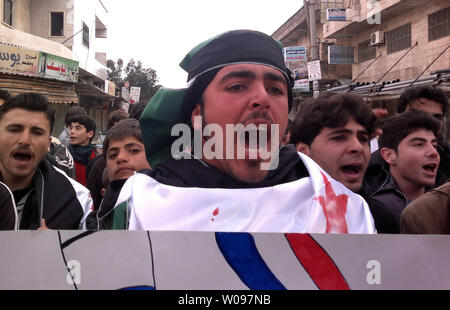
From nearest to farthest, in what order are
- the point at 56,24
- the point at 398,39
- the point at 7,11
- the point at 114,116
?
the point at 114,116 → the point at 56,24 → the point at 7,11 → the point at 398,39

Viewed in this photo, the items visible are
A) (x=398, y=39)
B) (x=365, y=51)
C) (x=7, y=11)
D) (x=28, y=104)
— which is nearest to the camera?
(x=28, y=104)

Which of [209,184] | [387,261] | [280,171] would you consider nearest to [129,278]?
[209,184]

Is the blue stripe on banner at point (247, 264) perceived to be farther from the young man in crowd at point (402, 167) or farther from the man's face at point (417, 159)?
the man's face at point (417, 159)

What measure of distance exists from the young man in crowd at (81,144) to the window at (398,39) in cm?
897

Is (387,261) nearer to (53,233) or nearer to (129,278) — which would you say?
(129,278)

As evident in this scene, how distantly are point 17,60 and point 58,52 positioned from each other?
858mm

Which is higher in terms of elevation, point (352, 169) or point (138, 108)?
point (138, 108)

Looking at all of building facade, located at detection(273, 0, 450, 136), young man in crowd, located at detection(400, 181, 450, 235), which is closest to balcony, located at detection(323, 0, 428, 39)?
building facade, located at detection(273, 0, 450, 136)

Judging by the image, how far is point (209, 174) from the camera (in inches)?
50.9

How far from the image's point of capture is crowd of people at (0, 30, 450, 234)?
1.22m

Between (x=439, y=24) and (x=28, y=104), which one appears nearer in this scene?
(x=28, y=104)

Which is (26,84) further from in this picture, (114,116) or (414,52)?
(414,52)

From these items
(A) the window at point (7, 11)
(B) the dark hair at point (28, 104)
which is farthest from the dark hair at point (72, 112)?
(A) the window at point (7, 11)

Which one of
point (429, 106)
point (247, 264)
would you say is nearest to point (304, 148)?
point (247, 264)
